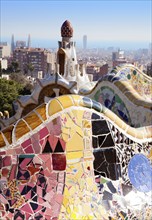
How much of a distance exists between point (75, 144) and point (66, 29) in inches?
223

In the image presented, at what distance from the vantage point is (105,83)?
6285 mm

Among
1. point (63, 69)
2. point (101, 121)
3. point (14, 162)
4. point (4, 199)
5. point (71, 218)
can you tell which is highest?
point (63, 69)

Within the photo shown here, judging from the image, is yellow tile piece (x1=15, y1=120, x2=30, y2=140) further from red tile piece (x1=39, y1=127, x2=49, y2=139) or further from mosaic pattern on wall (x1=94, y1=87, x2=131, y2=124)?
mosaic pattern on wall (x1=94, y1=87, x2=131, y2=124)

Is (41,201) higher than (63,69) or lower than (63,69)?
lower

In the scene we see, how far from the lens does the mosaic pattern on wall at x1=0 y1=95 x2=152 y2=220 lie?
3000 mm

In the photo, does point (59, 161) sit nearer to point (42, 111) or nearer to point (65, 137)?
point (65, 137)

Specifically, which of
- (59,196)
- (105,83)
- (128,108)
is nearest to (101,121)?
(59,196)

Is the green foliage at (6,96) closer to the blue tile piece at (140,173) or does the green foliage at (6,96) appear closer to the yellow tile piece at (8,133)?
the blue tile piece at (140,173)

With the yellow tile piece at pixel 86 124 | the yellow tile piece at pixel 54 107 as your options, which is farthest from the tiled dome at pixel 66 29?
Result: the yellow tile piece at pixel 54 107

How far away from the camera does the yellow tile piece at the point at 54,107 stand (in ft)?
10.3

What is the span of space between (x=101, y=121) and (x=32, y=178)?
81 centimetres

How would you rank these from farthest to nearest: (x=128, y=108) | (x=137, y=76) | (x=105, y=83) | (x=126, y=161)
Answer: (x=137, y=76), (x=105, y=83), (x=128, y=108), (x=126, y=161)

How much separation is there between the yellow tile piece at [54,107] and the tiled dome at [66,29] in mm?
5539

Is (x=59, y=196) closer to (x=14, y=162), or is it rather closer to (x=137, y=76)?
(x=14, y=162)
